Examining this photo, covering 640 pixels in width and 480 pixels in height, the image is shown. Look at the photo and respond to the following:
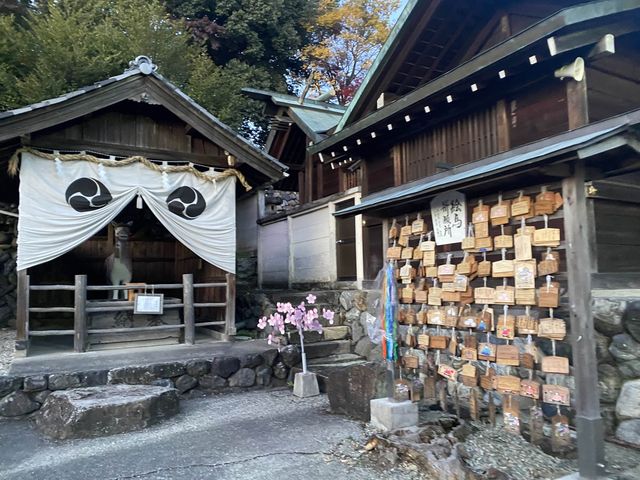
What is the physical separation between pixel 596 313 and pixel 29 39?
15.1 meters

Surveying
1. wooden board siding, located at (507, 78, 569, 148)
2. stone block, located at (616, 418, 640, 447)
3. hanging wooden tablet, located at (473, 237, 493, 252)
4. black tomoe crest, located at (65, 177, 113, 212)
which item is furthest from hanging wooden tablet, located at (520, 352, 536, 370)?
black tomoe crest, located at (65, 177, 113, 212)

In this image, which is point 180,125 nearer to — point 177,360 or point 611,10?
point 177,360

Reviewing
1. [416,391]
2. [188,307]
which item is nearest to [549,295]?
[416,391]

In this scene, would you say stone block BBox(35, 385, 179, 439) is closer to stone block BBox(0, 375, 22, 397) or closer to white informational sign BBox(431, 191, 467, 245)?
stone block BBox(0, 375, 22, 397)

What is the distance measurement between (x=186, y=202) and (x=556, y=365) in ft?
22.4

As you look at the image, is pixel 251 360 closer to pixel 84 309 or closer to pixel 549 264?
pixel 84 309

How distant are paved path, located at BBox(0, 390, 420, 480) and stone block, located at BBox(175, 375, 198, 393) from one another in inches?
29.3

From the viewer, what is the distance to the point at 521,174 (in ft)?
14.2

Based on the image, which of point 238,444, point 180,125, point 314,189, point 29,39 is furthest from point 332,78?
point 238,444

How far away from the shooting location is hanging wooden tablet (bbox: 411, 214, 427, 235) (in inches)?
234

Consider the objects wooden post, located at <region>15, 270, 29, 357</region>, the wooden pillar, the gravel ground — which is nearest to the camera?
the wooden pillar

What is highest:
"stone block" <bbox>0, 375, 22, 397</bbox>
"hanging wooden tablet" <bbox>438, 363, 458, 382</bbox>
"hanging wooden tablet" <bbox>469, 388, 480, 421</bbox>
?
"hanging wooden tablet" <bbox>438, 363, 458, 382</bbox>

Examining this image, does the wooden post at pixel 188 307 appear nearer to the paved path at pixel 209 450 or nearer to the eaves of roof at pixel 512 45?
the paved path at pixel 209 450

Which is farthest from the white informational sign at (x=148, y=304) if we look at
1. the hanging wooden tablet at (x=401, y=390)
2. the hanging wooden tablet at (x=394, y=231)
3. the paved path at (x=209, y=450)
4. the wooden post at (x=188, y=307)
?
the hanging wooden tablet at (x=401, y=390)
